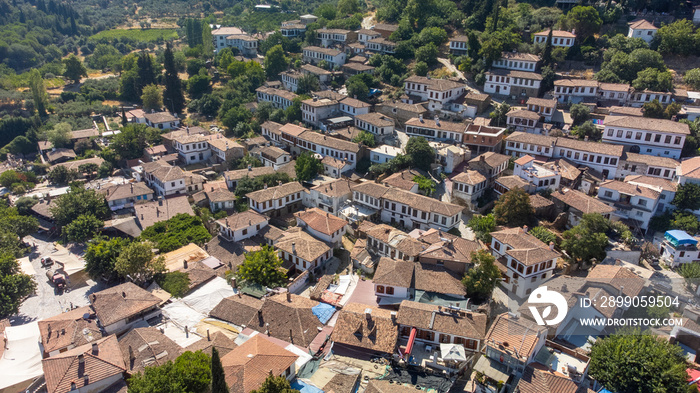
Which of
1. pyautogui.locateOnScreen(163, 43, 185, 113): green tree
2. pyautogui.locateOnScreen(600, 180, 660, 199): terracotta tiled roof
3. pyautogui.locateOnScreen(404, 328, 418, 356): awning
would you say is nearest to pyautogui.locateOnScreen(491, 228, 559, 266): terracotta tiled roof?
pyautogui.locateOnScreen(404, 328, 418, 356): awning

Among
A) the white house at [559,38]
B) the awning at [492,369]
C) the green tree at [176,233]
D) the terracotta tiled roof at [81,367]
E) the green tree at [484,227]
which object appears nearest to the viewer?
the awning at [492,369]

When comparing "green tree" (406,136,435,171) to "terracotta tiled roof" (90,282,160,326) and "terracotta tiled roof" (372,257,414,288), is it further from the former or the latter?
"terracotta tiled roof" (90,282,160,326)

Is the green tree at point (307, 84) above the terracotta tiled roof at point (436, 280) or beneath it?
above

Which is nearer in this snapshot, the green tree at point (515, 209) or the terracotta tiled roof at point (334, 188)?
the green tree at point (515, 209)

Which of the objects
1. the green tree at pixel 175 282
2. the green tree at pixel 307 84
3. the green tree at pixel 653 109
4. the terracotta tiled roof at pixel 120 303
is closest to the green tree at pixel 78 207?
the green tree at pixel 175 282

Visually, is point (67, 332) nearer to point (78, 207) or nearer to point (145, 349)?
point (145, 349)

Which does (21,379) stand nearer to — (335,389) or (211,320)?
(211,320)

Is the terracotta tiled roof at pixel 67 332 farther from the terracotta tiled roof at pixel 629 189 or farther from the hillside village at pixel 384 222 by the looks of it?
the terracotta tiled roof at pixel 629 189
